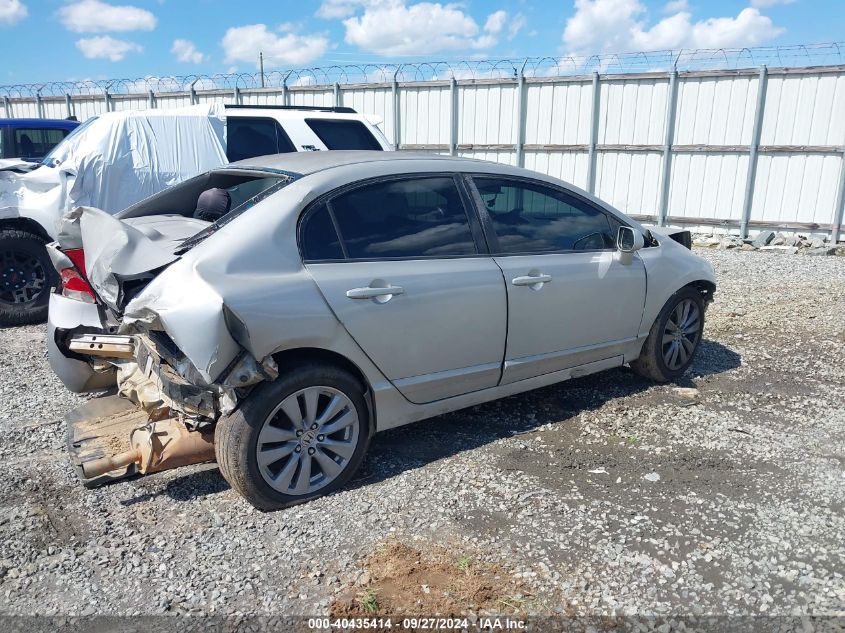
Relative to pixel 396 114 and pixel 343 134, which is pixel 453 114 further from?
pixel 343 134

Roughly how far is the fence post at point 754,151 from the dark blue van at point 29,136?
10802mm

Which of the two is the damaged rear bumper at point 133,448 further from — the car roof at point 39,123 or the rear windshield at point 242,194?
the car roof at point 39,123

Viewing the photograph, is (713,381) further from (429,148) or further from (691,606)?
(429,148)

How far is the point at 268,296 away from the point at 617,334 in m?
2.62

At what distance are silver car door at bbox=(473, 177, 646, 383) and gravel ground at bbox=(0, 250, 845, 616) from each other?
0.51m

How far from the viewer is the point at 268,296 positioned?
10.8 ft

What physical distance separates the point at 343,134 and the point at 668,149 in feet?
22.6

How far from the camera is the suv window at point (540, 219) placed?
426 centimetres

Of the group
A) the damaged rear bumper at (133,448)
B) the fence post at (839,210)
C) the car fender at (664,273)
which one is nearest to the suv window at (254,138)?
the car fender at (664,273)

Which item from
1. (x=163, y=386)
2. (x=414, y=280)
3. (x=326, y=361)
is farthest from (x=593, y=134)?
(x=163, y=386)

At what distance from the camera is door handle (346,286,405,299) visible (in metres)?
3.53

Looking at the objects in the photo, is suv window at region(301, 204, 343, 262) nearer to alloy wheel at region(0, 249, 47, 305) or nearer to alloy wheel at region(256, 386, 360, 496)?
alloy wheel at region(256, 386, 360, 496)

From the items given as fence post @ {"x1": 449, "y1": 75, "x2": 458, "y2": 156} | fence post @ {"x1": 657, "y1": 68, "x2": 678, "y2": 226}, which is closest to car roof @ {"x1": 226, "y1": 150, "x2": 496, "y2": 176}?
fence post @ {"x1": 657, "y1": 68, "x2": 678, "y2": 226}

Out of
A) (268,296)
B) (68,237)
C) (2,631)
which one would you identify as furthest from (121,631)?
(68,237)
